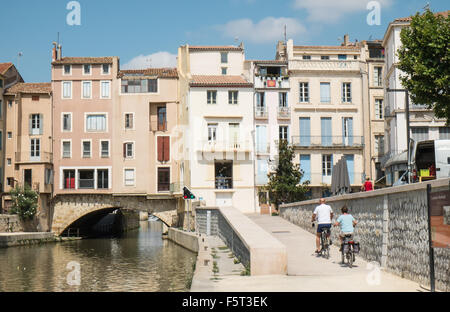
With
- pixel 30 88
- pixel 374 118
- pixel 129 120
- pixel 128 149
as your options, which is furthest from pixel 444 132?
pixel 30 88

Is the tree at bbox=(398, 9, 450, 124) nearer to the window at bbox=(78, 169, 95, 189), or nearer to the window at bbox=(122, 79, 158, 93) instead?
the window at bbox=(122, 79, 158, 93)

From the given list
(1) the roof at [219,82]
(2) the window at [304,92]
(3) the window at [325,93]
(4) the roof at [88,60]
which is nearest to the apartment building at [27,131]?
(4) the roof at [88,60]

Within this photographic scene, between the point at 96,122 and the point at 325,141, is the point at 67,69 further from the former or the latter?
the point at 325,141

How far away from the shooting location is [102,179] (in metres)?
52.8

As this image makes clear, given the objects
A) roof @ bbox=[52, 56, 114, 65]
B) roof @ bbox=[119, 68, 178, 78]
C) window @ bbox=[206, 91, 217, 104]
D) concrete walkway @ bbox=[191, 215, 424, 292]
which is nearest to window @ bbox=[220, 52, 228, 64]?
roof @ bbox=[119, 68, 178, 78]

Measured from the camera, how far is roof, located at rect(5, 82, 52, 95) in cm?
5388

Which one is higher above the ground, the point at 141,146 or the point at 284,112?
the point at 284,112

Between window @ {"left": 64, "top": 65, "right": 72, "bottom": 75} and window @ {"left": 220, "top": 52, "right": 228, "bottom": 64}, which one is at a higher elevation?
window @ {"left": 220, "top": 52, "right": 228, "bottom": 64}

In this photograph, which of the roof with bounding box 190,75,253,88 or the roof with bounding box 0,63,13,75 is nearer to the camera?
the roof with bounding box 190,75,253,88

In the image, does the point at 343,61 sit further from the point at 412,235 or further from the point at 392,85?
the point at 412,235

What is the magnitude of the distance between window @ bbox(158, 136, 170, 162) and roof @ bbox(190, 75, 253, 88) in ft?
20.2

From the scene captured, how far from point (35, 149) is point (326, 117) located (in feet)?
85.5

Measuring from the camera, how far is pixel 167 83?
53469mm

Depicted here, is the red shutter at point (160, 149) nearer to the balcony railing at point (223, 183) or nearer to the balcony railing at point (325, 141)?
the balcony railing at point (223, 183)
